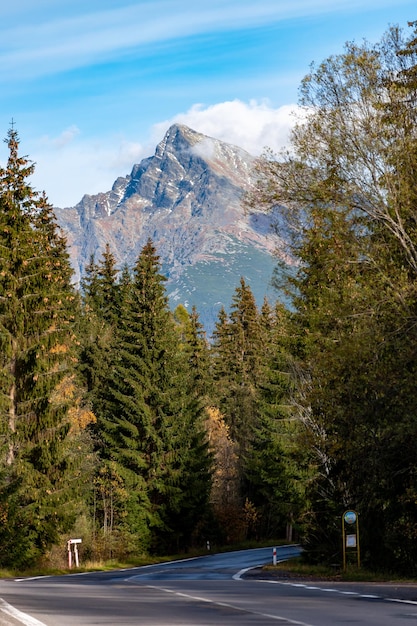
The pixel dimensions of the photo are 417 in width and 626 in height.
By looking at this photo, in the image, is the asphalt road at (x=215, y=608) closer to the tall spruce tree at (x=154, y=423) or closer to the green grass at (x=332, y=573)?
the green grass at (x=332, y=573)

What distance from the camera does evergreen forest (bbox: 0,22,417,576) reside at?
2416 centimetres

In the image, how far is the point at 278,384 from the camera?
60.2m

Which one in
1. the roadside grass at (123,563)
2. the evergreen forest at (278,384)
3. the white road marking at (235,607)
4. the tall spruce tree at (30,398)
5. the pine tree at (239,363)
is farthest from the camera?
the pine tree at (239,363)

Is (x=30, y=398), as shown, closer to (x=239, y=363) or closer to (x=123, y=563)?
(x=123, y=563)

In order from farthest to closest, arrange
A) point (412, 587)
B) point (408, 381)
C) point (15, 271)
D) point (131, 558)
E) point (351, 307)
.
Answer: point (131, 558) → point (15, 271) → point (351, 307) → point (408, 381) → point (412, 587)

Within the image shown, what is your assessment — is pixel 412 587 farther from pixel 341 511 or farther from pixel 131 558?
pixel 131 558

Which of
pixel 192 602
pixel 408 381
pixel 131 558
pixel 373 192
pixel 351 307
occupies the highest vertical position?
pixel 373 192

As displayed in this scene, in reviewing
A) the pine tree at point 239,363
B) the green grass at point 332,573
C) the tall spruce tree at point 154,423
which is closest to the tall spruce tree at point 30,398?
the green grass at point 332,573

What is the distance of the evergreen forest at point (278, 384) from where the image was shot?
2416 cm

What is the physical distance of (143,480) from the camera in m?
58.6

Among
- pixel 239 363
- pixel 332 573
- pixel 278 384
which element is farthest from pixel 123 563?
pixel 239 363

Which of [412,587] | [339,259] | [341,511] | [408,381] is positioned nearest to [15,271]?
[341,511]

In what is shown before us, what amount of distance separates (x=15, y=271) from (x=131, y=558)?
70.3 ft

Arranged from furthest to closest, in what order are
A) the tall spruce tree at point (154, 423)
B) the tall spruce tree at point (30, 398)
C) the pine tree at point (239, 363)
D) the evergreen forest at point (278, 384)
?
the pine tree at point (239, 363) < the tall spruce tree at point (154, 423) < the tall spruce tree at point (30, 398) < the evergreen forest at point (278, 384)
